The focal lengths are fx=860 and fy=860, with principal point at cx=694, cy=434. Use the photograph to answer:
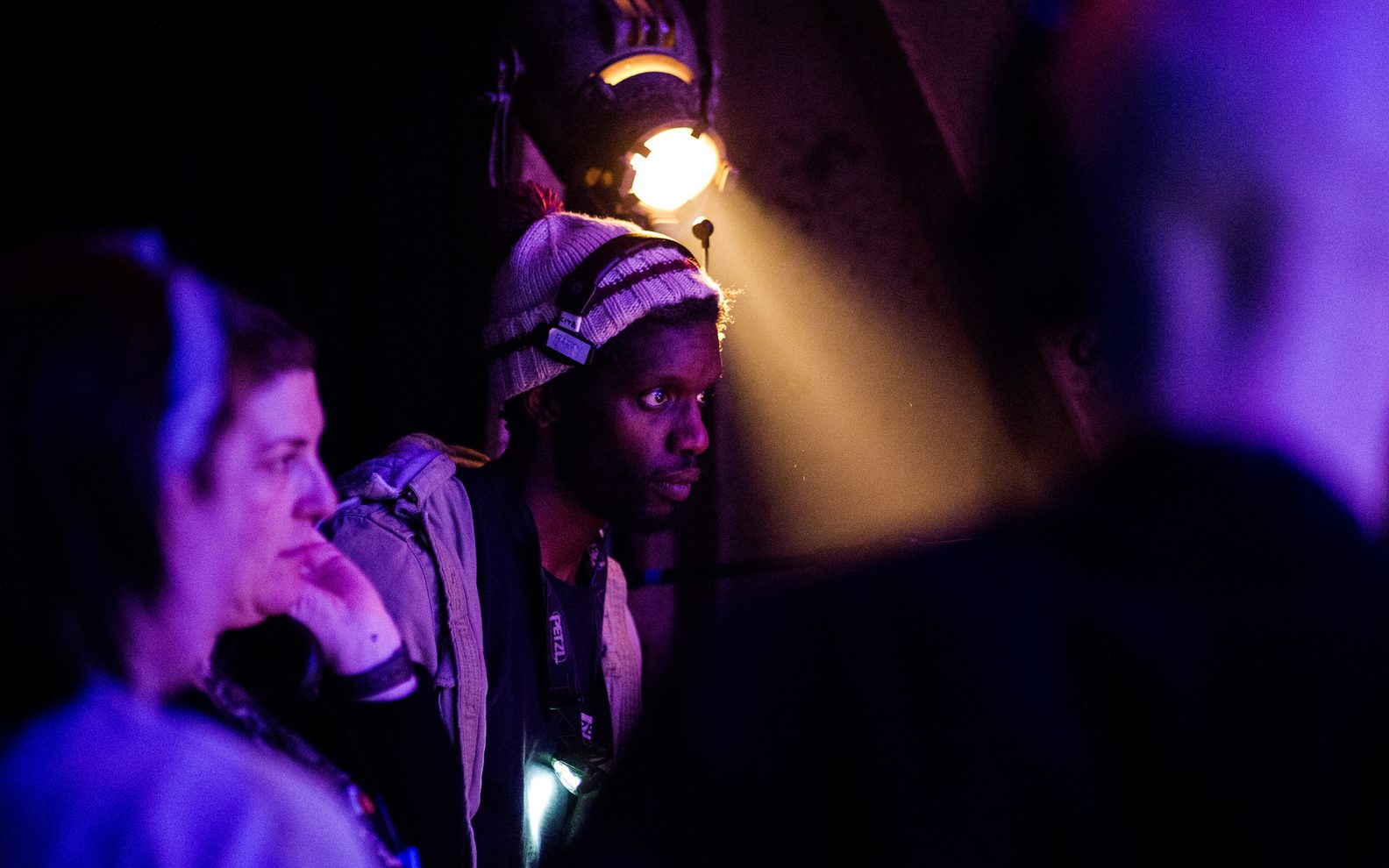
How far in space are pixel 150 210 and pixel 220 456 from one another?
1059 mm

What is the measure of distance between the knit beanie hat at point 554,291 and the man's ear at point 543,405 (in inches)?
1.2

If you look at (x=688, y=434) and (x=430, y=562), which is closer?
(x=430, y=562)

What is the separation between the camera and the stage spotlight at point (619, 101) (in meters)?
2.46

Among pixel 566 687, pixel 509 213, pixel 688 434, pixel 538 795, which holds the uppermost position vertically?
pixel 509 213

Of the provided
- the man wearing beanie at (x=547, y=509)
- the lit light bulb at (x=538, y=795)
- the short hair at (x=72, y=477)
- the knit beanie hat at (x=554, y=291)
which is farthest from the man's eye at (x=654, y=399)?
the short hair at (x=72, y=477)

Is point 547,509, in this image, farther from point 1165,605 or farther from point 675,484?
point 1165,605

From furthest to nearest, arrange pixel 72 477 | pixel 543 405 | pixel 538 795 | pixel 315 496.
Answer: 1. pixel 543 405
2. pixel 538 795
3. pixel 315 496
4. pixel 72 477

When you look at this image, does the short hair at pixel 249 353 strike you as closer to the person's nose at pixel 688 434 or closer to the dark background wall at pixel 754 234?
the dark background wall at pixel 754 234

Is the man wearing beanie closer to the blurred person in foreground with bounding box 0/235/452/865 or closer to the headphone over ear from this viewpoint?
the headphone over ear

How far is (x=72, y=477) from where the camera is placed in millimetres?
879

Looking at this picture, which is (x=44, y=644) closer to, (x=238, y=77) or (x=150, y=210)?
Answer: (x=150, y=210)

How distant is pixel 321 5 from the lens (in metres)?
2.41

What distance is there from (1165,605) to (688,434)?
5.22 feet

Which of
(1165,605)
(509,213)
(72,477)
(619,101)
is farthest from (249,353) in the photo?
(619,101)
